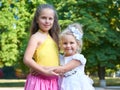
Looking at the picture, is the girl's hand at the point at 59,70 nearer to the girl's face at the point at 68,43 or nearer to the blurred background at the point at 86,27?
the girl's face at the point at 68,43

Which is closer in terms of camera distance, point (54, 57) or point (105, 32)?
point (54, 57)

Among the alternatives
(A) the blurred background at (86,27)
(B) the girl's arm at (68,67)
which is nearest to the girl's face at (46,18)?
(B) the girl's arm at (68,67)

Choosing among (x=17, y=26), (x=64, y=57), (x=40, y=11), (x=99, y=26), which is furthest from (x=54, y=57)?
(x=17, y=26)

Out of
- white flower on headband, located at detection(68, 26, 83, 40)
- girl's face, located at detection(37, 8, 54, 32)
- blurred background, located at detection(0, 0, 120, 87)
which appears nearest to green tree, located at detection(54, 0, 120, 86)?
blurred background, located at detection(0, 0, 120, 87)

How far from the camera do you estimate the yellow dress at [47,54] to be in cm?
349

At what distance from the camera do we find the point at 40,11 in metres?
3.53

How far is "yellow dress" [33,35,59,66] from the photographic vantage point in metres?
3.49

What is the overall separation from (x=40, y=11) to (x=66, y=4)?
22837mm

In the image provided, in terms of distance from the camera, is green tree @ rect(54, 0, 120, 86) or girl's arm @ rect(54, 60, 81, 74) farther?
green tree @ rect(54, 0, 120, 86)

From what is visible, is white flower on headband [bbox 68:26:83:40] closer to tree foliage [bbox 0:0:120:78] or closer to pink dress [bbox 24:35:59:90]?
pink dress [bbox 24:35:59:90]

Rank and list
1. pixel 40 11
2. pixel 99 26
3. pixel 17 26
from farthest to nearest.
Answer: pixel 17 26 < pixel 99 26 < pixel 40 11

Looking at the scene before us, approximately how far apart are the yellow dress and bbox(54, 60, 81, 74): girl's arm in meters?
0.13

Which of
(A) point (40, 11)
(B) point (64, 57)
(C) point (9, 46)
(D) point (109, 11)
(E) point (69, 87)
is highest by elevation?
(A) point (40, 11)

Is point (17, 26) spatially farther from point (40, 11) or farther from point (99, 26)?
point (40, 11)
